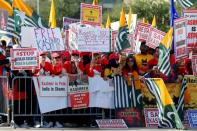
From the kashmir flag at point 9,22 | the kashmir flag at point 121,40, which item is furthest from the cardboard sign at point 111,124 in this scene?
the kashmir flag at point 9,22

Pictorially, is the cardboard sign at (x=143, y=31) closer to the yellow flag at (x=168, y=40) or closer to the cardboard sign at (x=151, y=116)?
the yellow flag at (x=168, y=40)

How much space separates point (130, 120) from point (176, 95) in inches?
51.5

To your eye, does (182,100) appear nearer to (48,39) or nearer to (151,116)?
(151,116)

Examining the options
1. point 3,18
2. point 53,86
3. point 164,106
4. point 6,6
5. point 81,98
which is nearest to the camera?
point 164,106

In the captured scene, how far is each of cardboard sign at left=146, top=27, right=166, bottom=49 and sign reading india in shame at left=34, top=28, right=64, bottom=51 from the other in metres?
2.80

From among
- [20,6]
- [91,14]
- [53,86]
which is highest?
[20,6]

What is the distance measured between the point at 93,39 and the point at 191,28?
250 cm

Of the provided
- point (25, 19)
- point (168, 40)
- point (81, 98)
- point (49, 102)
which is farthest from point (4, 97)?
point (168, 40)

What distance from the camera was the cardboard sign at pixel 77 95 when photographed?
14680 millimetres

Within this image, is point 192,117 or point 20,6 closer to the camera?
point 192,117

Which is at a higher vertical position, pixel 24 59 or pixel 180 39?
pixel 180 39

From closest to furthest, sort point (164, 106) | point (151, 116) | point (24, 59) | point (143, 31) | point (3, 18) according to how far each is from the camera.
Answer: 1. point (164, 106)
2. point (24, 59)
3. point (151, 116)
4. point (143, 31)
5. point (3, 18)

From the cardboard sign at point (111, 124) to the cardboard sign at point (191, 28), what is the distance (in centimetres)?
264

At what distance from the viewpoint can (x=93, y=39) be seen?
15.1 m
